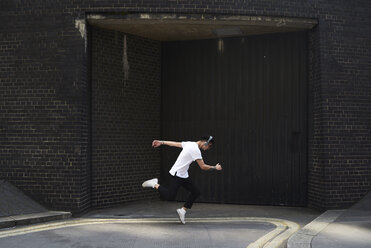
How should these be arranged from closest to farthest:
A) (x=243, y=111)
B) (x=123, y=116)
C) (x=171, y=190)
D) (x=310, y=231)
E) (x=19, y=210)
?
1. (x=310, y=231)
2. (x=171, y=190)
3. (x=19, y=210)
4. (x=123, y=116)
5. (x=243, y=111)

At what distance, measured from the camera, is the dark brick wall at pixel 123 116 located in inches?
368

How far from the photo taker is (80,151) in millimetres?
8586

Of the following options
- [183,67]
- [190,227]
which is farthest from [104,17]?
[190,227]

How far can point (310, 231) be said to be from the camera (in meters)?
6.57

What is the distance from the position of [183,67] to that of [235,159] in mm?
2644

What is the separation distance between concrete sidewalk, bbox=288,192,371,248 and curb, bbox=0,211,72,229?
454 centimetres

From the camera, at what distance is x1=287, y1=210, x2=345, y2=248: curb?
5.81m

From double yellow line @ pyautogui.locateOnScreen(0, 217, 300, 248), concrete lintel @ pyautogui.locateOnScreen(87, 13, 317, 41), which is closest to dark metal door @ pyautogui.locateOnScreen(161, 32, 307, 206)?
concrete lintel @ pyautogui.locateOnScreen(87, 13, 317, 41)

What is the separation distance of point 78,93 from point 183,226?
136 inches

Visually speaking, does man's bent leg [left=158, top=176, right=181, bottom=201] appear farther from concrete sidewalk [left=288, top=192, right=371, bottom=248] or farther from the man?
concrete sidewalk [left=288, top=192, right=371, bottom=248]

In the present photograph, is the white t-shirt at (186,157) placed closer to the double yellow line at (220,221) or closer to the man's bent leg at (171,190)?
the man's bent leg at (171,190)

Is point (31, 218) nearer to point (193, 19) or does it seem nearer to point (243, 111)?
point (193, 19)

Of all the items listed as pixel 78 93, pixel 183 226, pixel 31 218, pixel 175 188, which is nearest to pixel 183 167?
pixel 175 188

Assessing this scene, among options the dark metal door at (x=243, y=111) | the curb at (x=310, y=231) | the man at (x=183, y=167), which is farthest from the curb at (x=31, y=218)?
the curb at (x=310, y=231)
